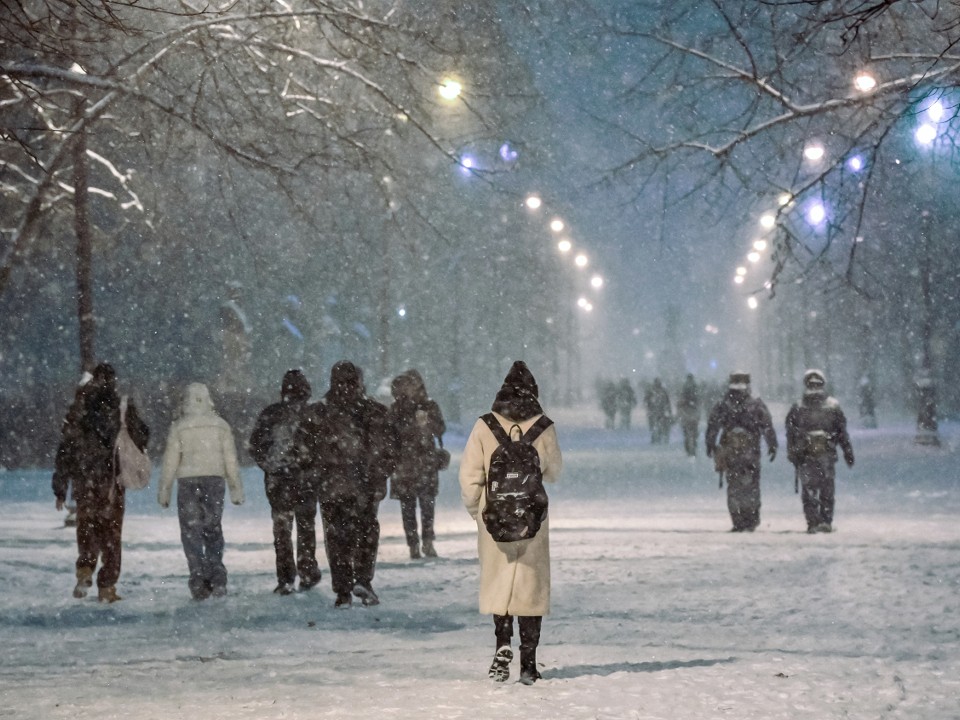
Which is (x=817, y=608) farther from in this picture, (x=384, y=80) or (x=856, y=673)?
(x=384, y=80)

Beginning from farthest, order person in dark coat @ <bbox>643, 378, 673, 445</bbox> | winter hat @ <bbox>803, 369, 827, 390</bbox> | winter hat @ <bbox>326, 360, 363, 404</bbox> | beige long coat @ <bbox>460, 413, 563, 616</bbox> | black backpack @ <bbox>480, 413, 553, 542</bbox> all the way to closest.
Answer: person in dark coat @ <bbox>643, 378, 673, 445</bbox> < winter hat @ <bbox>803, 369, 827, 390</bbox> < winter hat @ <bbox>326, 360, 363, 404</bbox> < beige long coat @ <bbox>460, 413, 563, 616</bbox> < black backpack @ <bbox>480, 413, 553, 542</bbox>

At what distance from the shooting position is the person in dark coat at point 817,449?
15.1m

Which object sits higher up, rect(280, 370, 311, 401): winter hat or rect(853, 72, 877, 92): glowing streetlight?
rect(853, 72, 877, 92): glowing streetlight

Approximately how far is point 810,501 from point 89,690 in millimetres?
9773

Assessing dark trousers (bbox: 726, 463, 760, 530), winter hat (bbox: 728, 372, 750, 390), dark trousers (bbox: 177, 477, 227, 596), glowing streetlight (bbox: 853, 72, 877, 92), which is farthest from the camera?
winter hat (bbox: 728, 372, 750, 390)

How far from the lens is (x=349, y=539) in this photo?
1048cm

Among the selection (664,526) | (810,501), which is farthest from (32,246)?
(810,501)

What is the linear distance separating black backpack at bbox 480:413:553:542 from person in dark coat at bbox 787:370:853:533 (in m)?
8.64

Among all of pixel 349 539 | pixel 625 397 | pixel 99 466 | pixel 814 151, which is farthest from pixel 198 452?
pixel 625 397

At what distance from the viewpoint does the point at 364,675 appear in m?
7.61

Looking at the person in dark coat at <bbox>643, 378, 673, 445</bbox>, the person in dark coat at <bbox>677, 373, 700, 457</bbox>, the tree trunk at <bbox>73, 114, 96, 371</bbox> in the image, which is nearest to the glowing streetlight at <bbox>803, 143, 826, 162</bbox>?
the tree trunk at <bbox>73, 114, 96, 371</bbox>

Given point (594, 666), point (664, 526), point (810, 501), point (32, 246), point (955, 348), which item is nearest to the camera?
point (594, 666)

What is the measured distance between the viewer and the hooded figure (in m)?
7.14

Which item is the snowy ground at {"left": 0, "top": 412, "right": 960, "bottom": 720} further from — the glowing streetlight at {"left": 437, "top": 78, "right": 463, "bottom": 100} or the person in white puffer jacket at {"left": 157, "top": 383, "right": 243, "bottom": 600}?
the glowing streetlight at {"left": 437, "top": 78, "right": 463, "bottom": 100}
